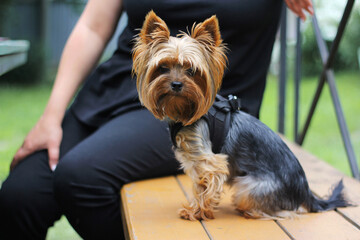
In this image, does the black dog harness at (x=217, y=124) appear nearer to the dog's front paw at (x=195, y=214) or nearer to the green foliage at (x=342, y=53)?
the dog's front paw at (x=195, y=214)

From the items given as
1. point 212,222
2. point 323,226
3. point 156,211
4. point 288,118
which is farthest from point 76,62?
point 288,118

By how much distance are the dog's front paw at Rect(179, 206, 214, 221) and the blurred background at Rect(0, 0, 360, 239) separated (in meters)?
5.19

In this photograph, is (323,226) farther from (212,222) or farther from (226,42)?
(226,42)

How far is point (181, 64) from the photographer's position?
167cm

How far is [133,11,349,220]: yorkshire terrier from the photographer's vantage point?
170cm

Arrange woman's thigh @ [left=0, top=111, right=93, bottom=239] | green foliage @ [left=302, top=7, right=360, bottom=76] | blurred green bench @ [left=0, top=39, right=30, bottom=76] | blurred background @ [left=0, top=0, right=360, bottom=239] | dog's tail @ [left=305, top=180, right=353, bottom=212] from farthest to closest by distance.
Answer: green foliage @ [left=302, top=7, right=360, bottom=76] → blurred background @ [left=0, top=0, right=360, bottom=239] → woman's thigh @ [left=0, top=111, right=93, bottom=239] → blurred green bench @ [left=0, top=39, right=30, bottom=76] → dog's tail @ [left=305, top=180, right=353, bottom=212]

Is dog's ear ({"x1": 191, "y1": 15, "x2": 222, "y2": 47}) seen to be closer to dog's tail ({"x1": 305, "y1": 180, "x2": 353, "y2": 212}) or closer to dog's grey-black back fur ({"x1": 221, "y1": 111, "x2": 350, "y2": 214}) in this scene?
dog's grey-black back fur ({"x1": 221, "y1": 111, "x2": 350, "y2": 214})

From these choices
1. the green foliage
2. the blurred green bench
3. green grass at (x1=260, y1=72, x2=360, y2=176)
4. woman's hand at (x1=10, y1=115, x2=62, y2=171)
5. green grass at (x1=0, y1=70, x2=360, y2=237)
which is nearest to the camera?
the blurred green bench

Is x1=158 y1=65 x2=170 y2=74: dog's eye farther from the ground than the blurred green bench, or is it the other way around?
x1=158 y1=65 x2=170 y2=74: dog's eye

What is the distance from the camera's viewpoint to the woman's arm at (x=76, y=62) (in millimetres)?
2615

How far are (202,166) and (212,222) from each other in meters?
0.24

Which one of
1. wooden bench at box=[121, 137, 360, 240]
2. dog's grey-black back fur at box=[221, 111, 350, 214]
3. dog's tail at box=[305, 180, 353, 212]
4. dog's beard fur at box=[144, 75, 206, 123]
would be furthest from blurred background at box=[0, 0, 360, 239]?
dog's beard fur at box=[144, 75, 206, 123]

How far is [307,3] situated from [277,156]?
0.75 m

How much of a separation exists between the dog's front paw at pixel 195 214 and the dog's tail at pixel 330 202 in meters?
0.42
